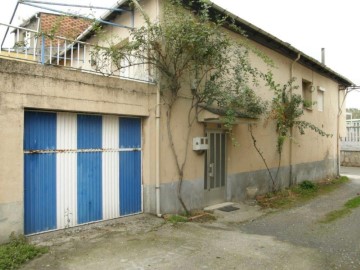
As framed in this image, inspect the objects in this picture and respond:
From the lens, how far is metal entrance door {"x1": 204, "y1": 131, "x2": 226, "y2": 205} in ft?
30.1

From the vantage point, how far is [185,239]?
6215mm

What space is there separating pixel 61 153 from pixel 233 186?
18.2ft

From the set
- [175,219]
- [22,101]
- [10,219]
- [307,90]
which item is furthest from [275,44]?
[10,219]

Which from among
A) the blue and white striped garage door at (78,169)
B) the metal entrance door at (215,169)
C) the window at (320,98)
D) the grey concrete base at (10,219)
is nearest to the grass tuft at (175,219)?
the blue and white striped garage door at (78,169)

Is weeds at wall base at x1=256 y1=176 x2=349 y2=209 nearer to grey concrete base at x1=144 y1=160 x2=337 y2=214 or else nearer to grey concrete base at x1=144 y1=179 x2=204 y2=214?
grey concrete base at x1=144 y1=160 x2=337 y2=214

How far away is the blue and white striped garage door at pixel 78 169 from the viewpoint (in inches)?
235

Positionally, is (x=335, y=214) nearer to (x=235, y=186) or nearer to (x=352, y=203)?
(x=352, y=203)

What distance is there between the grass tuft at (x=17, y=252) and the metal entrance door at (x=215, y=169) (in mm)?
4935

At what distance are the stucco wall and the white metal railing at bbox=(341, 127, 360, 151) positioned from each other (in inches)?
782

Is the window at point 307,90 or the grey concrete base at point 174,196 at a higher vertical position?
the window at point 307,90

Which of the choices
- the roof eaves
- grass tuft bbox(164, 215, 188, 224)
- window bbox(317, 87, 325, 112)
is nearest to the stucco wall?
grass tuft bbox(164, 215, 188, 224)

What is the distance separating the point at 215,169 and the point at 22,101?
560 cm

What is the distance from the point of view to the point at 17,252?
16.4ft

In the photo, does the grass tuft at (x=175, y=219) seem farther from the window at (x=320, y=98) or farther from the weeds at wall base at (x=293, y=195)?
the window at (x=320, y=98)
